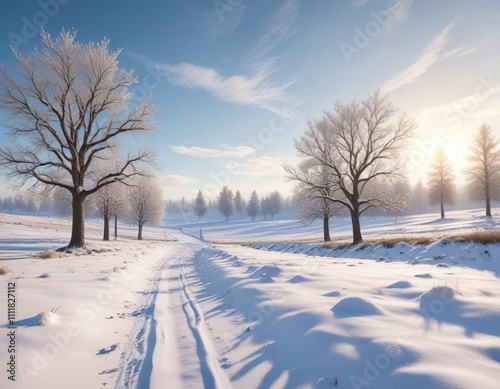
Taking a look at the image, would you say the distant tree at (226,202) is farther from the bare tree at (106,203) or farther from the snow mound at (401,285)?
the snow mound at (401,285)

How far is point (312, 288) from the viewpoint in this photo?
18.5 ft

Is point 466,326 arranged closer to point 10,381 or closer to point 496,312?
point 496,312

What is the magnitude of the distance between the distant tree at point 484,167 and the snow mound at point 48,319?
138ft

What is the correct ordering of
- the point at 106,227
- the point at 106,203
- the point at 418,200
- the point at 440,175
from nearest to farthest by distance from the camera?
the point at 106,227 < the point at 106,203 < the point at 440,175 < the point at 418,200

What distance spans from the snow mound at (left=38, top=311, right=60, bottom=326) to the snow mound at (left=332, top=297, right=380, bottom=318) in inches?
169

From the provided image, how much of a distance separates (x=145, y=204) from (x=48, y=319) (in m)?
40.8

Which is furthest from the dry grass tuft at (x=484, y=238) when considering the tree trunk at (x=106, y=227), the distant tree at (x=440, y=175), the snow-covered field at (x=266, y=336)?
the distant tree at (x=440, y=175)

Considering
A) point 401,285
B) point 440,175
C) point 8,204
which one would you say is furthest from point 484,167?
point 8,204

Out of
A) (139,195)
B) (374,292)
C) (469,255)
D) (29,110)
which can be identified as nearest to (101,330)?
(374,292)

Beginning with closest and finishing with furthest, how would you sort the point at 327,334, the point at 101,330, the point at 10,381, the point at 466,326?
the point at 10,381 → the point at 466,326 → the point at 327,334 → the point at 101,330

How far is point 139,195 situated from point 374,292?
41998mm

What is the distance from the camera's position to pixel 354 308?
3877 mm

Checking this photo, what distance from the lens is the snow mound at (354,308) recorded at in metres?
3.72

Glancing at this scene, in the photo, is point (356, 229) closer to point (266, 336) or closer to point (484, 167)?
point (266, 336)
